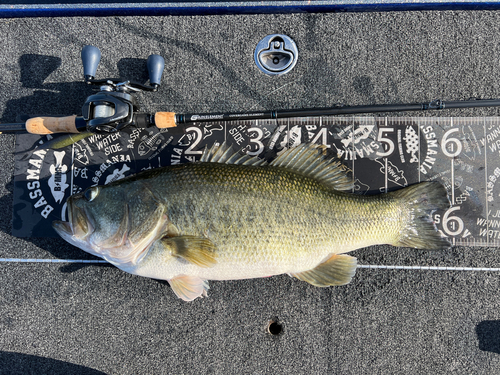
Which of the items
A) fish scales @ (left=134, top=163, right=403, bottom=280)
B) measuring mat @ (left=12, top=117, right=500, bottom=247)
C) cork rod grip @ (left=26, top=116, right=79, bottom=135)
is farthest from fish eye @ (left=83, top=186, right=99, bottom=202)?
cork rod grip @ (left=26, top=116, right=79, bottom=135)

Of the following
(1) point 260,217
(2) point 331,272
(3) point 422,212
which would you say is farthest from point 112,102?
(3) point 422,212

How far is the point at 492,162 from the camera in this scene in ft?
6.13

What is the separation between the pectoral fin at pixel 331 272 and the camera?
1.65 metres

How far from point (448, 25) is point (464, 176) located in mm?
1022

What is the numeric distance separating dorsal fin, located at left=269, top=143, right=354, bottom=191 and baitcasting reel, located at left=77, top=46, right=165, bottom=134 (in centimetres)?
85

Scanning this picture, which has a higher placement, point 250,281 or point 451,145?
point 451,145

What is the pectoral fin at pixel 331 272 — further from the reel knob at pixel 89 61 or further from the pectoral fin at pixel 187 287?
the reel knob at pixel 89 61

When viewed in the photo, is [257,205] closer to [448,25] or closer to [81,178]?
[81,178]

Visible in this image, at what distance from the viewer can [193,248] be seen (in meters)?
1.47

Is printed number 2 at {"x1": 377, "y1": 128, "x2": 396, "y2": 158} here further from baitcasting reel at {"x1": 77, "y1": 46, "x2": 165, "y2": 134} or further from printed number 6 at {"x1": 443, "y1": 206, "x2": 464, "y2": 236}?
baitcasting reel at {"x1": 77, "y1": 46, "x2": 165, "y2": 134}

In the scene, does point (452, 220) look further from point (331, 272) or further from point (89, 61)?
point (89, 61)

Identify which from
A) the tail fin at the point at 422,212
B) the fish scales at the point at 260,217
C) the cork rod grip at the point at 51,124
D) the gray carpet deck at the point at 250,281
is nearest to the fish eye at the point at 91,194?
the fish scales at the point at 260,217

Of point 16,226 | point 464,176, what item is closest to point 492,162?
point 464,176

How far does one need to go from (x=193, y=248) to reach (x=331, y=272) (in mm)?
786
